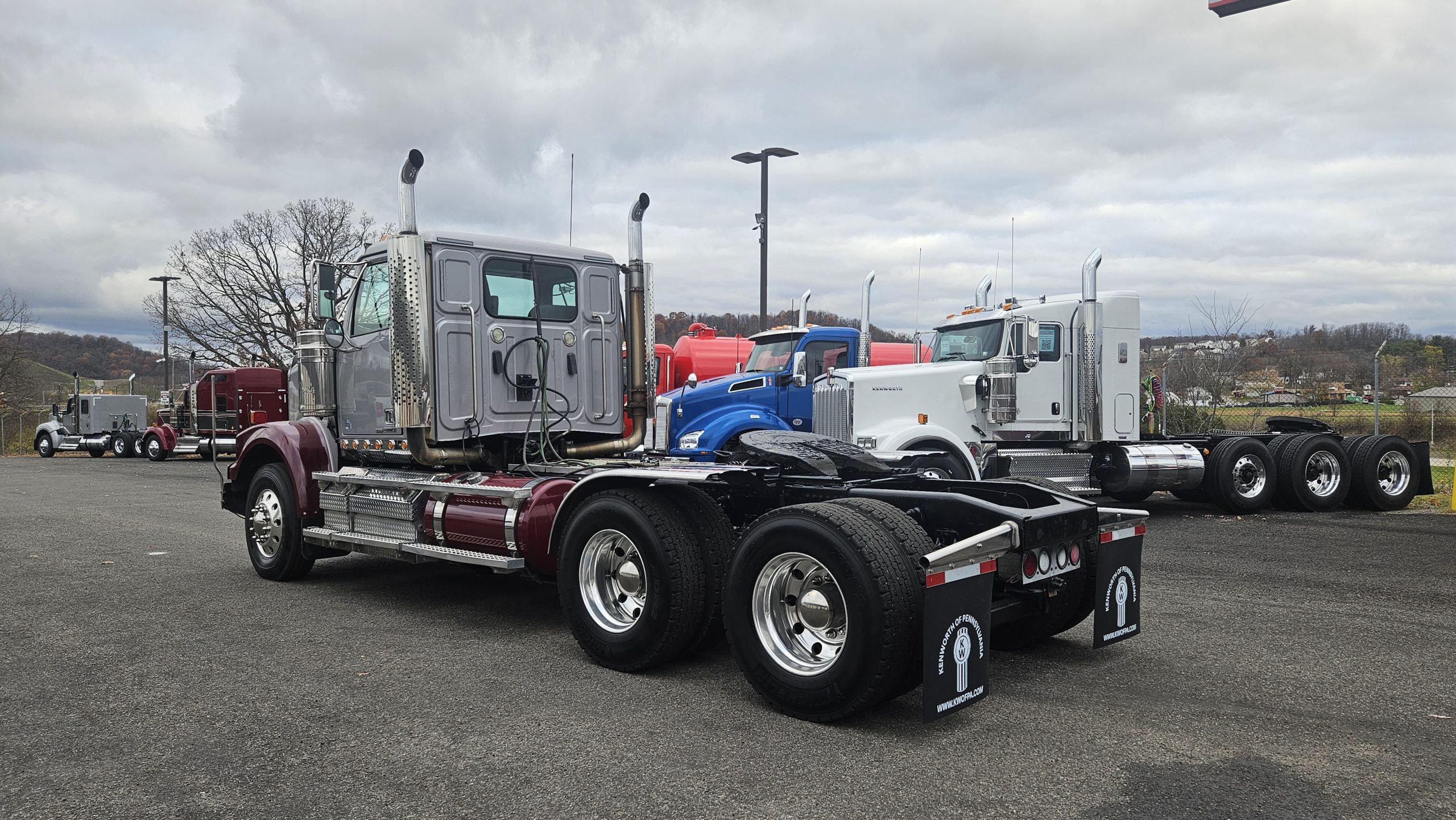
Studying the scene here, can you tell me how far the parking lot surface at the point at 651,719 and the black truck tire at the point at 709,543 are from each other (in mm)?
240

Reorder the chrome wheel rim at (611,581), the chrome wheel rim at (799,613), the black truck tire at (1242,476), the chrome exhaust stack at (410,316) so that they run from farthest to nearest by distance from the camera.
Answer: the black truck tire at (1242,476) < the chrome exhaust stack at (410,316) < the chrome wheel rim at (611,581) < the chrome wheel rim at (799,613)

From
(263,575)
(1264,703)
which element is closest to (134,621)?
(263,575)

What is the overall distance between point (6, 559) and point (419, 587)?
483cm

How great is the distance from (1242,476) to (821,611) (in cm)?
1018

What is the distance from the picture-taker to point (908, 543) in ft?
14.3

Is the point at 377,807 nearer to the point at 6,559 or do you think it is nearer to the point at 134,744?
the point at 134,744

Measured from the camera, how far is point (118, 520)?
13086mm

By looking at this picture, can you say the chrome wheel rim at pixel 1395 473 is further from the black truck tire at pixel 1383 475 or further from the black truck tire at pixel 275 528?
the black truck tire at pixel 275 528

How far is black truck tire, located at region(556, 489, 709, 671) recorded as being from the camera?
5141 millimetres

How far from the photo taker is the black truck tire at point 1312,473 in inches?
493

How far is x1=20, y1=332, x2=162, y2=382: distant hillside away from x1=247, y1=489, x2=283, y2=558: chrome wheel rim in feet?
138

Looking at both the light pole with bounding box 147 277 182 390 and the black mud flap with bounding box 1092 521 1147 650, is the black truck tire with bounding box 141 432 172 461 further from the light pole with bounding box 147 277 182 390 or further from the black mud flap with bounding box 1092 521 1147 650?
the black mud flap with bounding box 1092 521 1147 650

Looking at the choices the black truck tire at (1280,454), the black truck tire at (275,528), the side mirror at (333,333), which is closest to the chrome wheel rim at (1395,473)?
the black truck tire at (1280,454)

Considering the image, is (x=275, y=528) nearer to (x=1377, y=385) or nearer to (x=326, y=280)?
(x=326, y=280)
